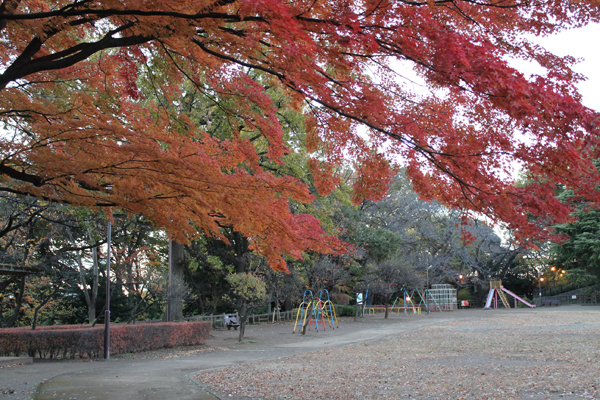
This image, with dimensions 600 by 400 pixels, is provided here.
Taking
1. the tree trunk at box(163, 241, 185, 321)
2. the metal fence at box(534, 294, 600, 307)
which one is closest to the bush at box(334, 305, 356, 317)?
the tree trunk at box(163, 241, 185, 321)

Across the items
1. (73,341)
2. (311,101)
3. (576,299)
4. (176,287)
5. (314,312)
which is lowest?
(576,299)

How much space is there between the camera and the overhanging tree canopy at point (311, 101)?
451 cm

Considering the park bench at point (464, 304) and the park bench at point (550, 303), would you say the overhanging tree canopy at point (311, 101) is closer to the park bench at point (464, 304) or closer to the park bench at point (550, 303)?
the park bench at point (464, 304)

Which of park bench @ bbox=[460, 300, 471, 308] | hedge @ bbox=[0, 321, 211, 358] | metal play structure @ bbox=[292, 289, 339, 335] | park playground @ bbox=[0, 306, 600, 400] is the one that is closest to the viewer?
park playground @ bbox=[0, 306, 600, 400]

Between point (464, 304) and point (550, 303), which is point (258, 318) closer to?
point (464, 304)

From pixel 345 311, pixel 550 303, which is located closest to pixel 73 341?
pixel 345 311

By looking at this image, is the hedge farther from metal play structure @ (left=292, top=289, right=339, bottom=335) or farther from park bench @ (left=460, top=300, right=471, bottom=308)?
park bench @ (left=460, top=300, right=471, bottom=308)

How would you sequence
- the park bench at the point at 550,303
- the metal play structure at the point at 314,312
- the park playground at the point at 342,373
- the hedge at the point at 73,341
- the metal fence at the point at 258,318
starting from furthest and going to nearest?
1. the park bench at the point at 550,303
2. the metal fence at the point at 258,318
3. the metal play structure at the point at 314,312
4. the hedge at the point at 73,341
5. the park playground at the point at 342,373

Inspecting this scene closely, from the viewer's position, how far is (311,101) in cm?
596

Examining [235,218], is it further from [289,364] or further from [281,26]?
[289,364]

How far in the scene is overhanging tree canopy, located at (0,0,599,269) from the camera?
451cm

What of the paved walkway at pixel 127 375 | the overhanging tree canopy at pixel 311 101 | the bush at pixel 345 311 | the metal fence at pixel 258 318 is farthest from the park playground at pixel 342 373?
the bush at pixel 345 311

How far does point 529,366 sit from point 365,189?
5156mm

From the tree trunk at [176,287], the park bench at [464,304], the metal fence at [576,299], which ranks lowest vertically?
the park bench at [464,304]
